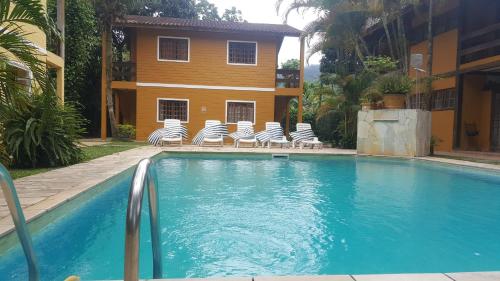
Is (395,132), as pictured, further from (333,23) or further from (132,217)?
(132,217)

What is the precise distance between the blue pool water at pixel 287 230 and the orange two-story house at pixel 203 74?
Result: 10.5 m

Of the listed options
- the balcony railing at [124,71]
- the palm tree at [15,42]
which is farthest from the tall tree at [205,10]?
the palm tree at [15,42]

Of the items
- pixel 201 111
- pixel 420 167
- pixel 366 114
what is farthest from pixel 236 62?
pixel 420 167

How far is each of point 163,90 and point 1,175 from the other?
16.1m

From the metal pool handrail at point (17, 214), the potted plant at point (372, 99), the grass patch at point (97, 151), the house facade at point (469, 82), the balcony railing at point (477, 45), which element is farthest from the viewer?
the house facade at point (469, 82)

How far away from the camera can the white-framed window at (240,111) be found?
18203 millimetres

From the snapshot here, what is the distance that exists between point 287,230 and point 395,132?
367 inches

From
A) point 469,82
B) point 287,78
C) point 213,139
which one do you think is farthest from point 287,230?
point 287,78

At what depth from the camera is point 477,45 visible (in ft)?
45.1

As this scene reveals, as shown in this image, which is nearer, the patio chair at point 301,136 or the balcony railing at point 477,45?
the balcony railing at point 477,45

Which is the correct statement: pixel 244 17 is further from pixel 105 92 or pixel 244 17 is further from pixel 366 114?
pixel 366 114

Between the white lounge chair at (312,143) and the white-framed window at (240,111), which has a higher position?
the white-framed window at (240,111)

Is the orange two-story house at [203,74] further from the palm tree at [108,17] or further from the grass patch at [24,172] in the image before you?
the grass patch at [24,172]

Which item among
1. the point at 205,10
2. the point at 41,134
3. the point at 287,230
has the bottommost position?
the point at 287,230
